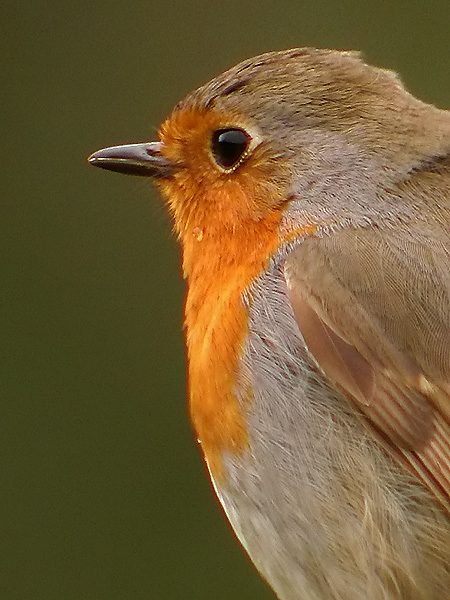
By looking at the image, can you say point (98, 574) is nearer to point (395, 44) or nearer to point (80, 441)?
point (80, 441)

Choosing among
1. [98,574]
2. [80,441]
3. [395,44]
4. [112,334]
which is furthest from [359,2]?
[98,574]

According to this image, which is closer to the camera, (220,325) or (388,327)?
(388,327)

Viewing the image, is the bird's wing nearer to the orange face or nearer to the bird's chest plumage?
the bird's chest plumage

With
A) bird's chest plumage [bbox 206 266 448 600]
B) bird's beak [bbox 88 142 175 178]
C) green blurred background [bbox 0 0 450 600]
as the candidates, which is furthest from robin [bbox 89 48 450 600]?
green blurred background [bbox 0 0 450 600]

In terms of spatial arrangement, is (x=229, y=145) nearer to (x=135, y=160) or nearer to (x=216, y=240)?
(x=216, y=240)

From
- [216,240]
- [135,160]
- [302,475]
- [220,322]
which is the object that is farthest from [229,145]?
[302,475]

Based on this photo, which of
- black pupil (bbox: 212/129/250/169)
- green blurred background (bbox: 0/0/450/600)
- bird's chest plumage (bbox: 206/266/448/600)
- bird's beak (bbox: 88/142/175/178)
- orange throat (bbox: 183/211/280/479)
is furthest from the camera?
green blurred background (bbox: 0/0/450/600)

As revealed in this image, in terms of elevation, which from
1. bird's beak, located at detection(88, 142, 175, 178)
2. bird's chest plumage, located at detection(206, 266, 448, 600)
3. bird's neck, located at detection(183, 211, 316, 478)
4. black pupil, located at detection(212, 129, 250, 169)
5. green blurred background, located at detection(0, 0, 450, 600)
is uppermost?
green blurred background, located at detection(0, 0, 450, 600)
